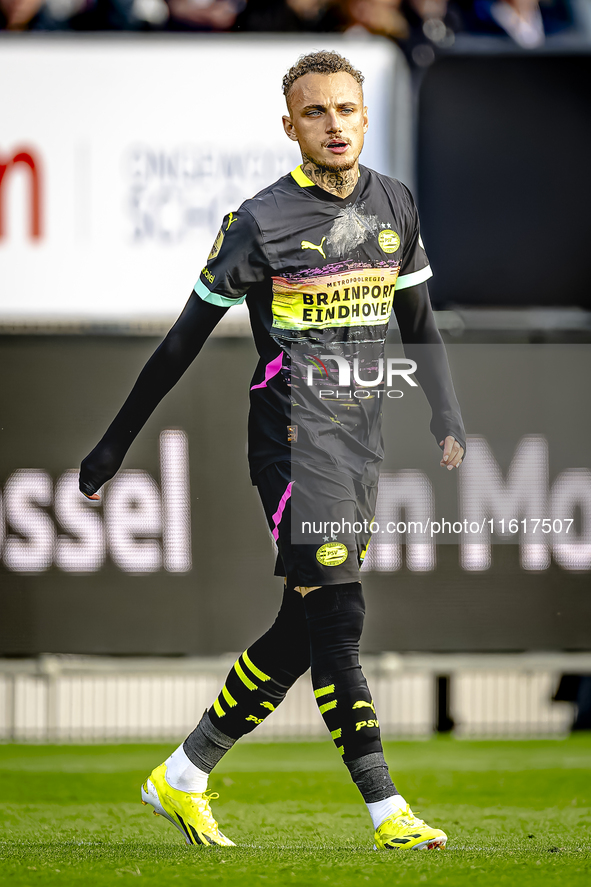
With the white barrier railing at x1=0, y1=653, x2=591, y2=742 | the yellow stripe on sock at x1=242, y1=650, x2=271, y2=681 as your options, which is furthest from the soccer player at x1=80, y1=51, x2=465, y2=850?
the white barrier railing at x1=0, y1=653, x2=591, y2=742

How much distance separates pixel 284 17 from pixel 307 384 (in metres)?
3.78

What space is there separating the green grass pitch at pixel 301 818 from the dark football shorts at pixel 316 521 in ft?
2.50

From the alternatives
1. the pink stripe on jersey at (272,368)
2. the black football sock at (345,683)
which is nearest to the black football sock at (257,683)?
the black football sock at (345,683)

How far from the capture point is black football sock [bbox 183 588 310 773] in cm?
370

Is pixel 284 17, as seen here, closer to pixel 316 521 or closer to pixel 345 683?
pixel 316 521

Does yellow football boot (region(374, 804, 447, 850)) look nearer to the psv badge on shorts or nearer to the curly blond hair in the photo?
the psv badge on shorts

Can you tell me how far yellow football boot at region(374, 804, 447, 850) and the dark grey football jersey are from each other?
0.97 metres

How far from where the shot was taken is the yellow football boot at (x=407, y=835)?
333cm

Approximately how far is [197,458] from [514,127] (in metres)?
2.02

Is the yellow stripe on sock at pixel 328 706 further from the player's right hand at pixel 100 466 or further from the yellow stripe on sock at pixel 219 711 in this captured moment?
the player's right hand at pixel 100 466

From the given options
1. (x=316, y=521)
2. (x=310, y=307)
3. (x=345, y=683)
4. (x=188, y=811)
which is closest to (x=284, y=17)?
(x=310, y=307)

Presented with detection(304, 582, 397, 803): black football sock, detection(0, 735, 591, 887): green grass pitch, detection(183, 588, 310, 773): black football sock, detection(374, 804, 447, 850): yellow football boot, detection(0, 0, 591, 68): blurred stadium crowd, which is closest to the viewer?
detection(0, 735, 591, 887): green grass pitch

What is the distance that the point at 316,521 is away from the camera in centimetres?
355

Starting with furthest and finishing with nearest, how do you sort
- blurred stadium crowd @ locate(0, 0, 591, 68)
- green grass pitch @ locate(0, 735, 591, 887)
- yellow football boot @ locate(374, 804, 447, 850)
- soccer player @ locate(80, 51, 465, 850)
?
1. blurred stadium crowd @ locate(0, 0, 591, 68)
2. soccer player @ locate(80, 51, 465, 850)
3. yellow football boot @ locate(374, 804, 447, 850)
4. green grass pitch @ locate(0, 735, 591, 887)
